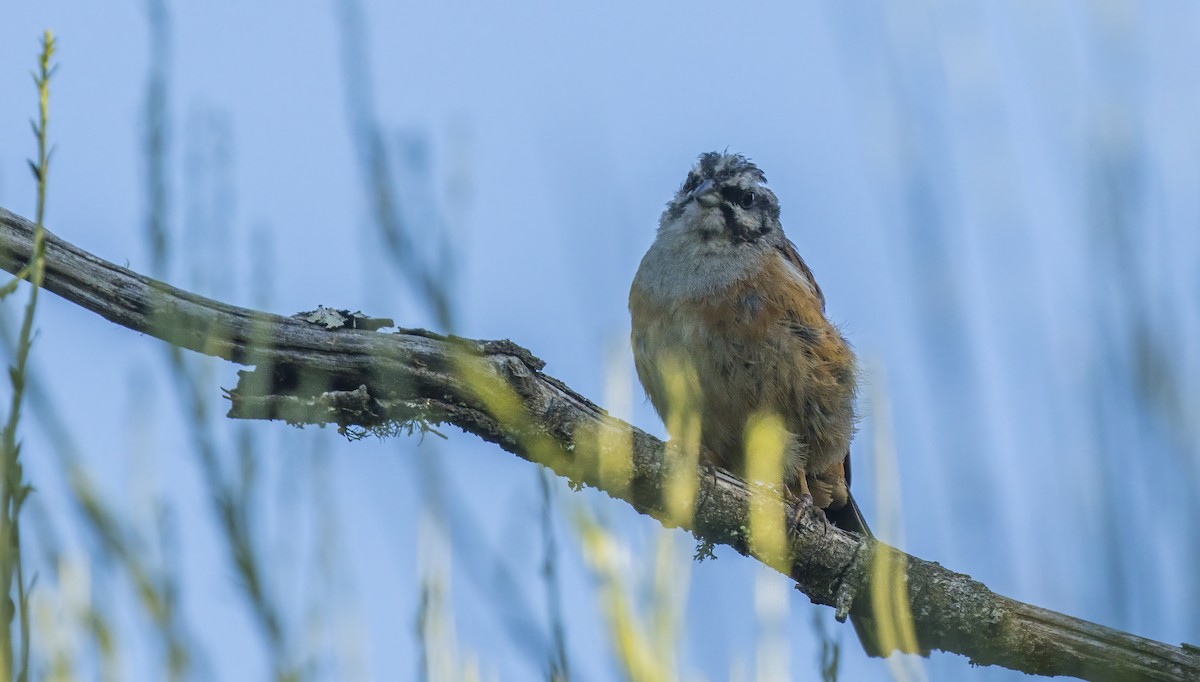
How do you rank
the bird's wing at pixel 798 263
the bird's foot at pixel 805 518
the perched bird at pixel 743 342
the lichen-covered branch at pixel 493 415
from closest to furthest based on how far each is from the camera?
the lichen-covered branch at pixel 493 415 → the bird's foot at pixel 805 518 → the perched bird at pixel 743 342 → the bird's wing at pixel 798 263

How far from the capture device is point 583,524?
82.0 inches

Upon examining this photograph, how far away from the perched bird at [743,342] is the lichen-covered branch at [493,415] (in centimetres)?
147

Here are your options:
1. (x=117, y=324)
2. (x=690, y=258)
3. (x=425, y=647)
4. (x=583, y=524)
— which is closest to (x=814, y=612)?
(x=583, y=524)

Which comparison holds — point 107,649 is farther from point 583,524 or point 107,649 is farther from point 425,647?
point 583,524

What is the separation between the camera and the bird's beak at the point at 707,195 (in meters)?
7.55

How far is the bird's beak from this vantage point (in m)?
7.55

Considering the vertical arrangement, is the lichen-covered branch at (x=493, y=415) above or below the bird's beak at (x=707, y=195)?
below

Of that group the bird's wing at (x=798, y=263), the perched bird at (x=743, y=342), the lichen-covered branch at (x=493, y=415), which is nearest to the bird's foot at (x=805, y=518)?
the lichen-covered branch at (x=493, y=415)

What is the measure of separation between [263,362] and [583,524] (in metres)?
2.55

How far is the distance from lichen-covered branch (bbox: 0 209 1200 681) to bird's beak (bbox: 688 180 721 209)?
2.68m

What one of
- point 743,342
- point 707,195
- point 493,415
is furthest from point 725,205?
point 493,415

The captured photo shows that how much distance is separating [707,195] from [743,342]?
120 cm

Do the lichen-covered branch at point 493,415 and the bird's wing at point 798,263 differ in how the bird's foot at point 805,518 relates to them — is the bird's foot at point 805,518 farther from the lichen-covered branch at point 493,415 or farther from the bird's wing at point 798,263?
the bird's wing at point 798,263

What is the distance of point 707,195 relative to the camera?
298 inches
